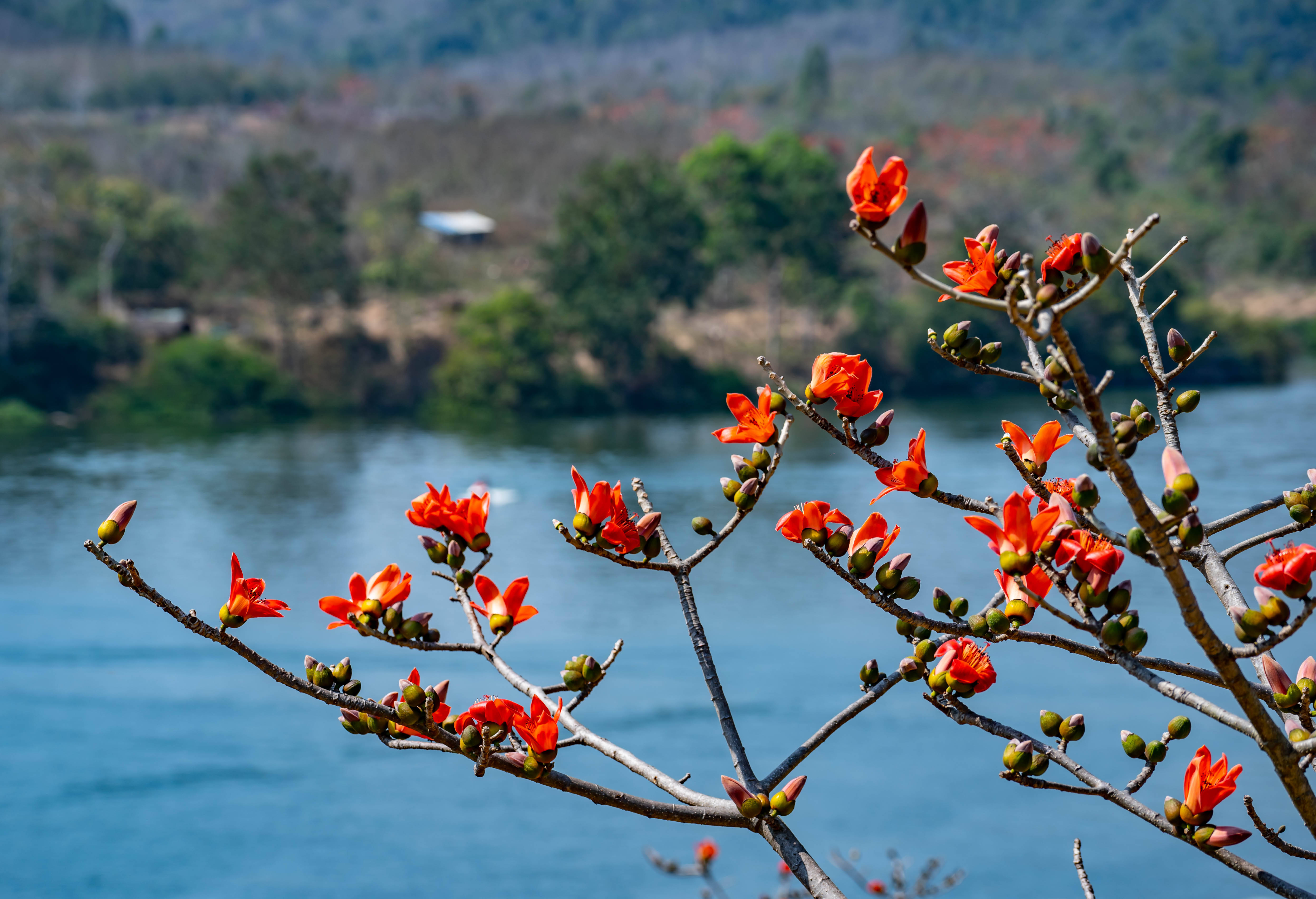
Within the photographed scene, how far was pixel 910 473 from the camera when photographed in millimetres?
1221

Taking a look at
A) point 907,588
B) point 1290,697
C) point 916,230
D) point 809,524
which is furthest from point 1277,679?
point 916,230

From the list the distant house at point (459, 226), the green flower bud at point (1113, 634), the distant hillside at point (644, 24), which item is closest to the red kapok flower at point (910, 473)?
the green flower bud at point (1113, 634)

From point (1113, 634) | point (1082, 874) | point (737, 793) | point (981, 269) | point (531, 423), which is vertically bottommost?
point (531, 423)

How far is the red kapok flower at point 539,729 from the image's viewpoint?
1.19 metres

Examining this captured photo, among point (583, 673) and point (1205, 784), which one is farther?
point (583, 673)

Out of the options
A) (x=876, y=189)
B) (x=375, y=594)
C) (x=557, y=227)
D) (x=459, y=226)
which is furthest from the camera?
(x=459, y=226)

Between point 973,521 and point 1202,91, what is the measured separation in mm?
89427

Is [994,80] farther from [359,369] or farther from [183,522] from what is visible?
[183,522]

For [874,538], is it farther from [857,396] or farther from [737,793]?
[737,793]

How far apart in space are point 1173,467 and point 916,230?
28 centimetres

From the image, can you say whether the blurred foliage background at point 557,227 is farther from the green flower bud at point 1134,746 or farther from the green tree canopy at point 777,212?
the green flower bud at point 1134,746

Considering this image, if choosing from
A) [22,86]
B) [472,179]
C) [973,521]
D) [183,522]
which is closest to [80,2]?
[22,86]

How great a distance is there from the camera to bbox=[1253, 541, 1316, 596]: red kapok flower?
1019 millimetres

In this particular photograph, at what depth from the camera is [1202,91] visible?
3177 inches
